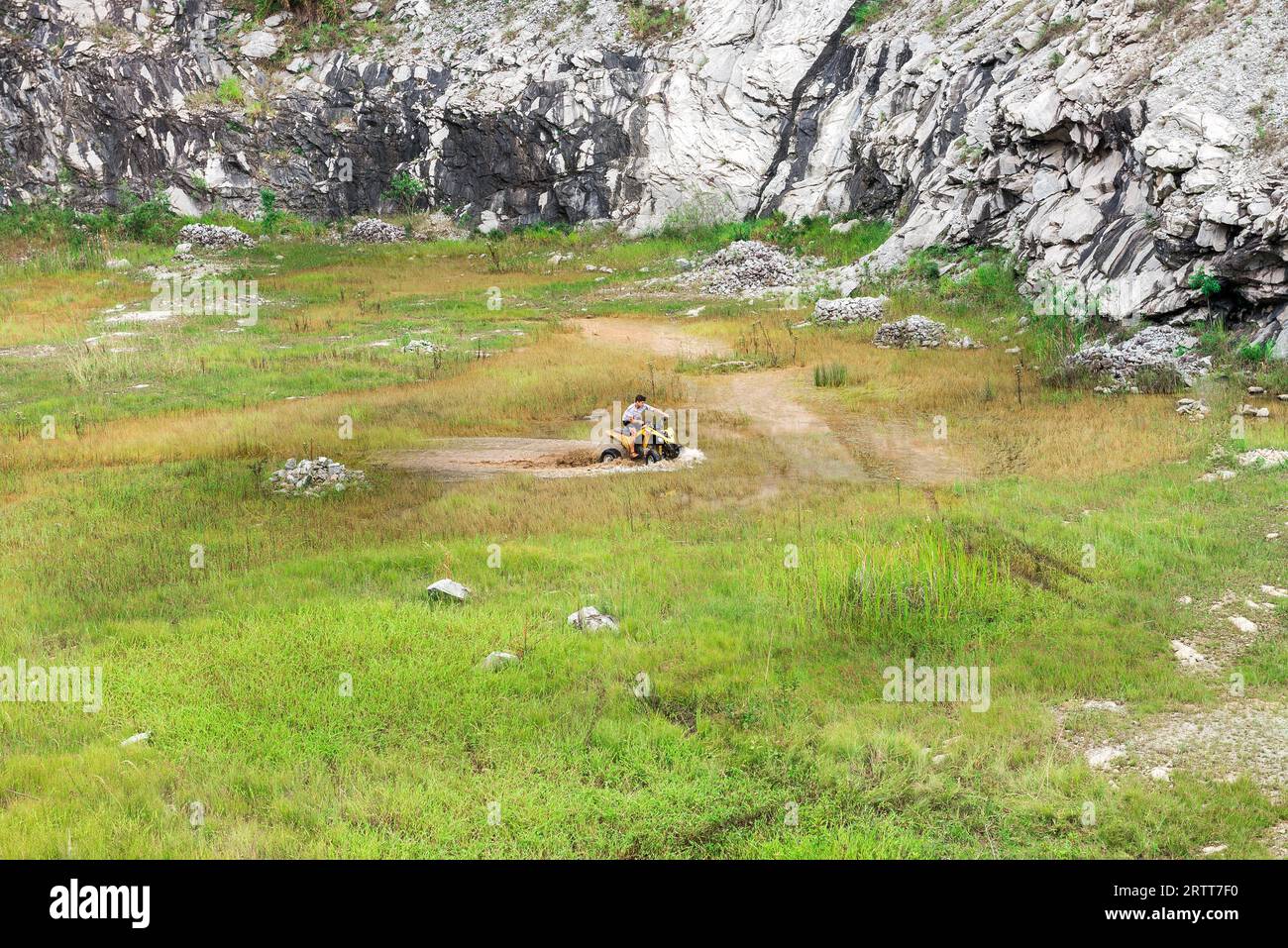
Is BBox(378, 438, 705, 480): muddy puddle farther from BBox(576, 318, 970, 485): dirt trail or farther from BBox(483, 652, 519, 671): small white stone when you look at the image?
BBox(483, 652, 519, 671): small white stone

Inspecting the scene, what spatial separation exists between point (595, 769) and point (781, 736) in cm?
151

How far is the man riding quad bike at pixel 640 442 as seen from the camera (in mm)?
15742

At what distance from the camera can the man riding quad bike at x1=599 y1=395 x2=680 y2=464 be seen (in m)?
15.7

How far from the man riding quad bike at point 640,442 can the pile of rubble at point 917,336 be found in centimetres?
1009

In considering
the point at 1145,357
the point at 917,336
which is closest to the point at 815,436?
the point at 1145,357

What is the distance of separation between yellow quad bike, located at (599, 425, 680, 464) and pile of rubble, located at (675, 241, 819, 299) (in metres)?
18.0

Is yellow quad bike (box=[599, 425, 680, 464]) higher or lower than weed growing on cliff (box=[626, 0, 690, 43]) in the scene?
lower

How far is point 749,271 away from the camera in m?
35.2

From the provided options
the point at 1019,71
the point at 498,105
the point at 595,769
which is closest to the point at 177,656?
the point at 595,769

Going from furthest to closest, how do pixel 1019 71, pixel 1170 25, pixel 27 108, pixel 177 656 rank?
1. pixel 27 108
2. pixel 1019 71
3. pixel 1170 25
4. pixel 177 656

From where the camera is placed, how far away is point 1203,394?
55.5 feet

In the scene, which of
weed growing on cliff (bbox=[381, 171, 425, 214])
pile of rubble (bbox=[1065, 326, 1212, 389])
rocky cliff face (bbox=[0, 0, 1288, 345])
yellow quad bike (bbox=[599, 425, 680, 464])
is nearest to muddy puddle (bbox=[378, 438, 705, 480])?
yellow quad bike (bbox=[599, 425, 680, 464])

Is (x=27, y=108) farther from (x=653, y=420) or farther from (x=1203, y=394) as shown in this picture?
(x=1203, y=394)

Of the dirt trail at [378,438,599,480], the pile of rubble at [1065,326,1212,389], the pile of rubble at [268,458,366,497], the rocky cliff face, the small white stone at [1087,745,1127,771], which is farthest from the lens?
the rocky cliff face
